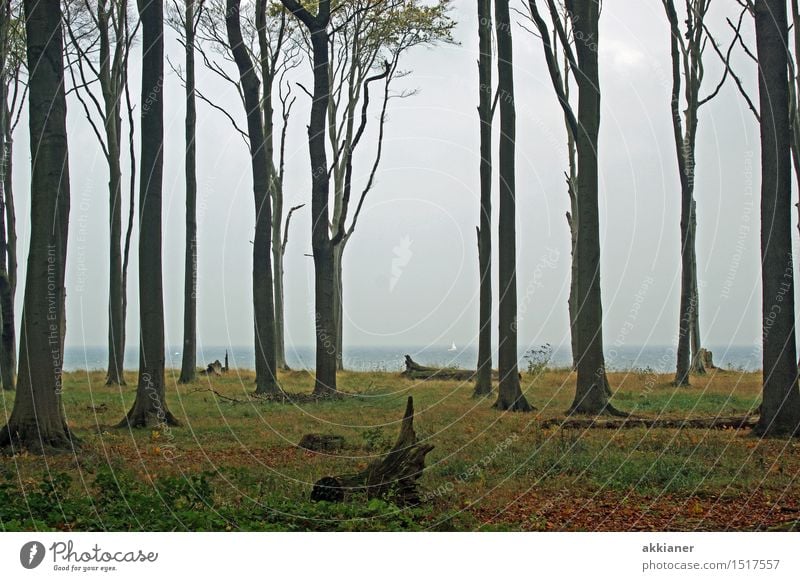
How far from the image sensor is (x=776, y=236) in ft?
41.0

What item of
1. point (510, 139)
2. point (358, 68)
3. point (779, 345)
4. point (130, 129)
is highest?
point (358, 68)

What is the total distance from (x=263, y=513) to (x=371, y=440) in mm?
3789

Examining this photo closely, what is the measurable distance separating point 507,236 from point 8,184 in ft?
44.3

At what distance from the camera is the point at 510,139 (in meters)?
17.0

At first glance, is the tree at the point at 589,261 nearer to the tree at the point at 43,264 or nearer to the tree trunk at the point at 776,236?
the tree trunk at the point at 776,236

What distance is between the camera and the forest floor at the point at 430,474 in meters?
8.14

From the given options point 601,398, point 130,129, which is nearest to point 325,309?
point 601,398

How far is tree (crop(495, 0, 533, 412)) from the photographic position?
16203mm

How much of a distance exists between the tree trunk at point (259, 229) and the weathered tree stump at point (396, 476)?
1033 centimetres

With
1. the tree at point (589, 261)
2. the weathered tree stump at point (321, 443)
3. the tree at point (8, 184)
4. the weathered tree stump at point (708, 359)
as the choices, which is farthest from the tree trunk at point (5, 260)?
the weathered tree stump at point (708, 359)

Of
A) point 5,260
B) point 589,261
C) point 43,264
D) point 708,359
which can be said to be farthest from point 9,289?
point 708,359

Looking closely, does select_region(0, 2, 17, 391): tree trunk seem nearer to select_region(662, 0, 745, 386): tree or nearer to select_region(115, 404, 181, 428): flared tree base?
select_region(115, 404, 181, 428): flared tree base

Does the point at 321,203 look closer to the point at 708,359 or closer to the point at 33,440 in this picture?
the point at 33,440

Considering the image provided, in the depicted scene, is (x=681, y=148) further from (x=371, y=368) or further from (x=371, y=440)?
(x=371, y=440)
